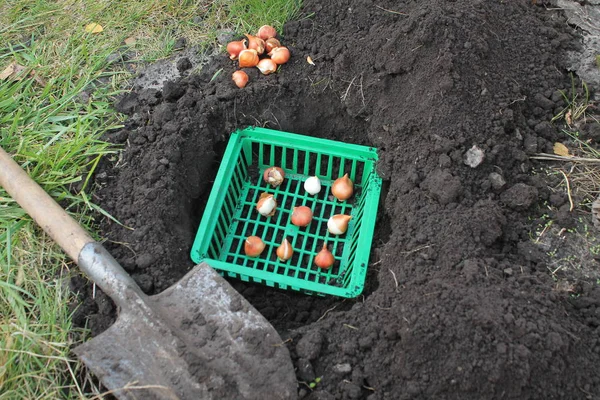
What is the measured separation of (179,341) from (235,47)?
55.9 inches

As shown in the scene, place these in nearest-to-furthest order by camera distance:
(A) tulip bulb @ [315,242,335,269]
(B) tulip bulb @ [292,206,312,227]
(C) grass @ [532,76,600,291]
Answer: (C) grass @ [532,76,600,291], (A) tulip bulb @ [315,242,335,269], (B) tulip bulb @ [292,206,312,227]

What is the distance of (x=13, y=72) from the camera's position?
99.3 inches

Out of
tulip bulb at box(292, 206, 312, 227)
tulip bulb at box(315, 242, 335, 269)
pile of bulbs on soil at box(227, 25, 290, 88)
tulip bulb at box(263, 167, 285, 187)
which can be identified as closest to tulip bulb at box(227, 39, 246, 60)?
pile of bulbs on soil at box(227, 25, 290, 88)

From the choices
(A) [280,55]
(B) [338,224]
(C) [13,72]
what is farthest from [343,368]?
(C) [13,72]

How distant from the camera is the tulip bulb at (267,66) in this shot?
2.41 metres

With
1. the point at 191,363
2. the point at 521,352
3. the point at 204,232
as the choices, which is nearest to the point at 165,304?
the point at 191,363

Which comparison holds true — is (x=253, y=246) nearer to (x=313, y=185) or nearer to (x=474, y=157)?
(x=313, y=185)

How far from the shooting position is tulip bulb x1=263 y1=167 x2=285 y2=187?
2.39 m

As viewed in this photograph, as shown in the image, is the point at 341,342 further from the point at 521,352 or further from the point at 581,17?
the point at 581,17

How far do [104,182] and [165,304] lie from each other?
67 cm

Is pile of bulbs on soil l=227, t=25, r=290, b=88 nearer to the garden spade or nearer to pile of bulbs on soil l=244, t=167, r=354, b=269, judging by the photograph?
pile of bulbs on soil l=244, t=167, r=354, b=269

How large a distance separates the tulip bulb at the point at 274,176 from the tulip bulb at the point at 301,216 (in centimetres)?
19

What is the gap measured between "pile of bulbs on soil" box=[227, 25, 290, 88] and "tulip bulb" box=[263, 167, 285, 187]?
1.33 ft

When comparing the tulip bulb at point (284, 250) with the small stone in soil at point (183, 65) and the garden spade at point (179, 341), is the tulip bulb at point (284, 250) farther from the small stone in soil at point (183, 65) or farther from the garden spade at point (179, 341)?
the small stone in soil at point (183, 65)
